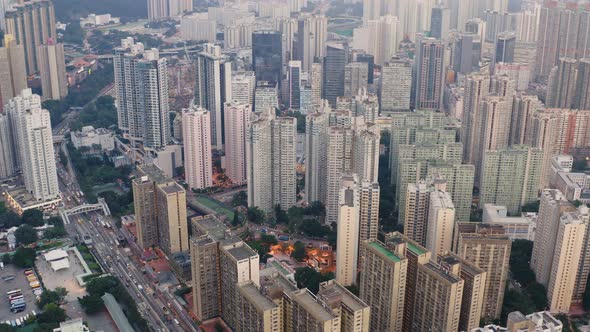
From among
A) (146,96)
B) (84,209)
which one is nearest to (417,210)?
(84,209)

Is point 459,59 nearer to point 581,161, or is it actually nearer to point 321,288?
point 581,161

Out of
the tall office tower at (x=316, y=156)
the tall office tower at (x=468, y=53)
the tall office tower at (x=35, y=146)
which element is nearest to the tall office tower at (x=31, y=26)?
the tall office tower at (x=35, y=146)

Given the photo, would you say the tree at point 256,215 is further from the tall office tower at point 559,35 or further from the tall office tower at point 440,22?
the tall office tower at point 440,22

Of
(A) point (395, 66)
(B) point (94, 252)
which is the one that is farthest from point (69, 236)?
(A) point (395, 66)

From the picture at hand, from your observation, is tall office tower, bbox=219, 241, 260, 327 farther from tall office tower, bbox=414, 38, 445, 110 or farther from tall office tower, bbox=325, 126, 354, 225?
tall office tower, bbox=414, 38, 445, 110

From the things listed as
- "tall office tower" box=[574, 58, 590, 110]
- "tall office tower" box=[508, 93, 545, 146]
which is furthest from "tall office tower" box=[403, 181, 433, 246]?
"tall office tower" box=[574, 58, 590, 110]
